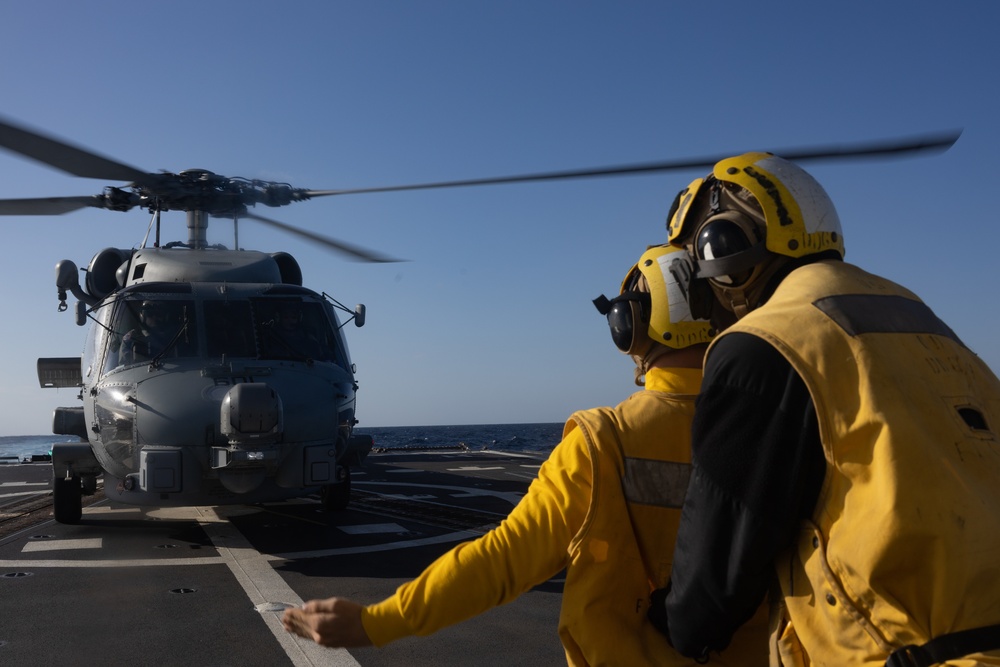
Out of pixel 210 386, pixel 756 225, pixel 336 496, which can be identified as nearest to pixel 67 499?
pixel 210 386

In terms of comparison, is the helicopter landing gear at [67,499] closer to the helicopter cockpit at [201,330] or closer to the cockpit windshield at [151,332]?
the helicopter cockpit at [201,330]

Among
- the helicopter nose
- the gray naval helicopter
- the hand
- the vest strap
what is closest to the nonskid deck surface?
the gray naval helicopter

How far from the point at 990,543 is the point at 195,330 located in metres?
8.81

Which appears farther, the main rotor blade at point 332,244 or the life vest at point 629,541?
the main rotor blade at point 332,244

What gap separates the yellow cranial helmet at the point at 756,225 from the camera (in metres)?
1.96

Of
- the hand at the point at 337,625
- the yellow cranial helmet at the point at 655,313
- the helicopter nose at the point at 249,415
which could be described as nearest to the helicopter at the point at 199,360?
the helicopter nose at the point at 249,415

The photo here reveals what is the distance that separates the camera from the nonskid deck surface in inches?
190

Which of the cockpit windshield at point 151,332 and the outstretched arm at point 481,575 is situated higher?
the cockpit windshield at point 151,332

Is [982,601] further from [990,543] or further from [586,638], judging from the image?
[586,638]

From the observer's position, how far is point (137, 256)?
1023 cm

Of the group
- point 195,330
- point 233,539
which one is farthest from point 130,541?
point 195,330

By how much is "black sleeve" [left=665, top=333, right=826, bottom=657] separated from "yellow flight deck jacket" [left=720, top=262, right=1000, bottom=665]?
0.04 meters

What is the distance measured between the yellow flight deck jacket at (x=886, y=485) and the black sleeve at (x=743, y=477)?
0.13 feet

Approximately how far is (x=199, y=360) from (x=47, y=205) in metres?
2.73
